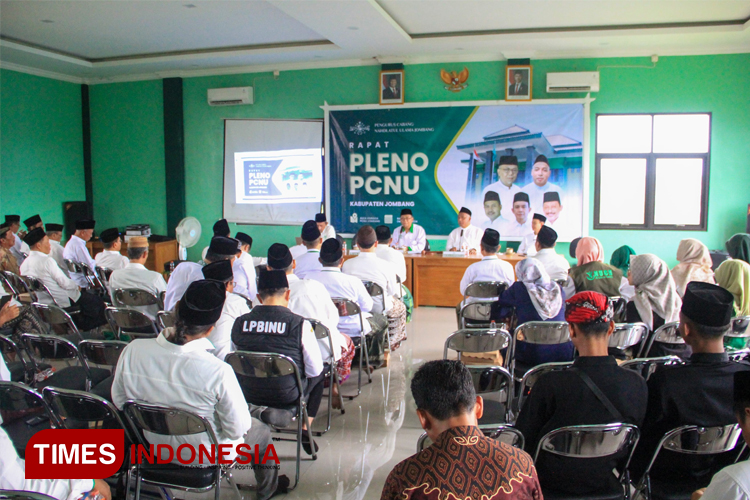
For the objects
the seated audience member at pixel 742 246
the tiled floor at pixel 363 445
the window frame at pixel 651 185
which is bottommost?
the tiled floor at pixel 363 445

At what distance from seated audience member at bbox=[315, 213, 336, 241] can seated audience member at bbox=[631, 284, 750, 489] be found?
19.3 ft

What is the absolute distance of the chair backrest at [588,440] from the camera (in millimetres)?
1847

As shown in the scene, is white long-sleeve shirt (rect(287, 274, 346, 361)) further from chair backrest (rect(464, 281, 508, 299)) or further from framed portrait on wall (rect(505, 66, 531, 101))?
framed portrait on wall (rect(505, 66, 531, 101))

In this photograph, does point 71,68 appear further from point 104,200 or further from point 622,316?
point 622,316

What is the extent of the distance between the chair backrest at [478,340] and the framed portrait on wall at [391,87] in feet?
18.3

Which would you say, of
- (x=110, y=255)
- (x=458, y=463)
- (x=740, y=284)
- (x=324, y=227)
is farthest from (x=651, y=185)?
(x=458, y=463)

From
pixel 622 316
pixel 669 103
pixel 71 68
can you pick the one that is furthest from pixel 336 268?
pixel 71 68

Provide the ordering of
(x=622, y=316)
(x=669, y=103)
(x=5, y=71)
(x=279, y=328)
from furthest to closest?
(x=5, y=71) < (x=669, y=103) < (x=622, y=316) < (x=279, y=328)

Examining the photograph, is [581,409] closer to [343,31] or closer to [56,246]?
[343,31]

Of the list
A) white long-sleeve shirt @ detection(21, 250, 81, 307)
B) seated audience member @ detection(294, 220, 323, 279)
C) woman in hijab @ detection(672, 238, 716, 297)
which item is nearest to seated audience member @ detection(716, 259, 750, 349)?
woman in hijab @ detection(672, 238, 716, 297)

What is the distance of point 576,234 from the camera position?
7.54 metres

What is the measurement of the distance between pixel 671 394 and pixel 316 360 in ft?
5.49

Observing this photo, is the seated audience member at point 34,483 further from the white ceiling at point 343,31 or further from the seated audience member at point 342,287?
the white ceiling at point 343,31

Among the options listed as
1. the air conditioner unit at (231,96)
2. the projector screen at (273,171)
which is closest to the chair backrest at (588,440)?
the projector screen at (273,171)
